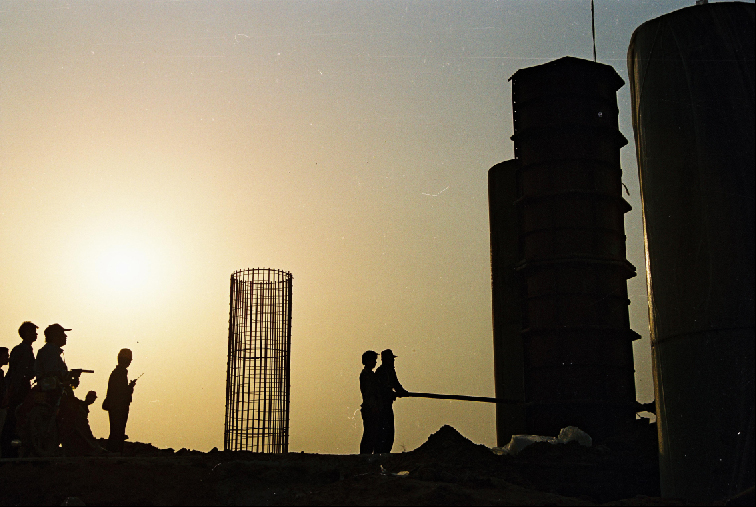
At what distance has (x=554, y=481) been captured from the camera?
9.07m

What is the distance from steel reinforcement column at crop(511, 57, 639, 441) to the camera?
11.4 metres

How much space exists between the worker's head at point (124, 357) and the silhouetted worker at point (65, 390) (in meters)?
0.58

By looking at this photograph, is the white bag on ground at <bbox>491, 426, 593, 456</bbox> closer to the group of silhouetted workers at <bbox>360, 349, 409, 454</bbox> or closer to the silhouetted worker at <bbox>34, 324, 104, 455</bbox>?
the group of silhouetted workers at <bbox>360, 349, 409, 454</bbox>

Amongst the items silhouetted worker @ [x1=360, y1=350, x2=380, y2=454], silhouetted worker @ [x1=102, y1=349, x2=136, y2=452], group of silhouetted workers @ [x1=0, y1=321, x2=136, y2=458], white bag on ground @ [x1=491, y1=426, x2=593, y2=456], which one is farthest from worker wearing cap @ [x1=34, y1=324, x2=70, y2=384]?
white bag on ground @ [x1=491, y1=426, x2=593, y2=456]

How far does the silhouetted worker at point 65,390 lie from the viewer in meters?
9.23

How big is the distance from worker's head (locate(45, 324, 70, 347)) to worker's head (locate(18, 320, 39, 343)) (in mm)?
348

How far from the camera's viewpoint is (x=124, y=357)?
10742 mm

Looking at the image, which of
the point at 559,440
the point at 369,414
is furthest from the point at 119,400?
the point at 559,440

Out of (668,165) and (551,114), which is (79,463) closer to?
(668,165)

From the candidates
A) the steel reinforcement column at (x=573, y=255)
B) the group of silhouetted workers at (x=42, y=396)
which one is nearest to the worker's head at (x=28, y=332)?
the group of silhouetted workers at (x=42, y=396)

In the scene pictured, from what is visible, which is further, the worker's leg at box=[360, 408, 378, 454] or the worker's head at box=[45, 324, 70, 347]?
the worker's leg at box=[360, 408, 378, 454]

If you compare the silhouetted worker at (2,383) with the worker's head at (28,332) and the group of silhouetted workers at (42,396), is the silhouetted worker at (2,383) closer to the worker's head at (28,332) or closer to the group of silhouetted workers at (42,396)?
the group of silhouetted workers at (42,396)

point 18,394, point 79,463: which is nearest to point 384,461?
point 79,463

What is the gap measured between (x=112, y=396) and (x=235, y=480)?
336cm
